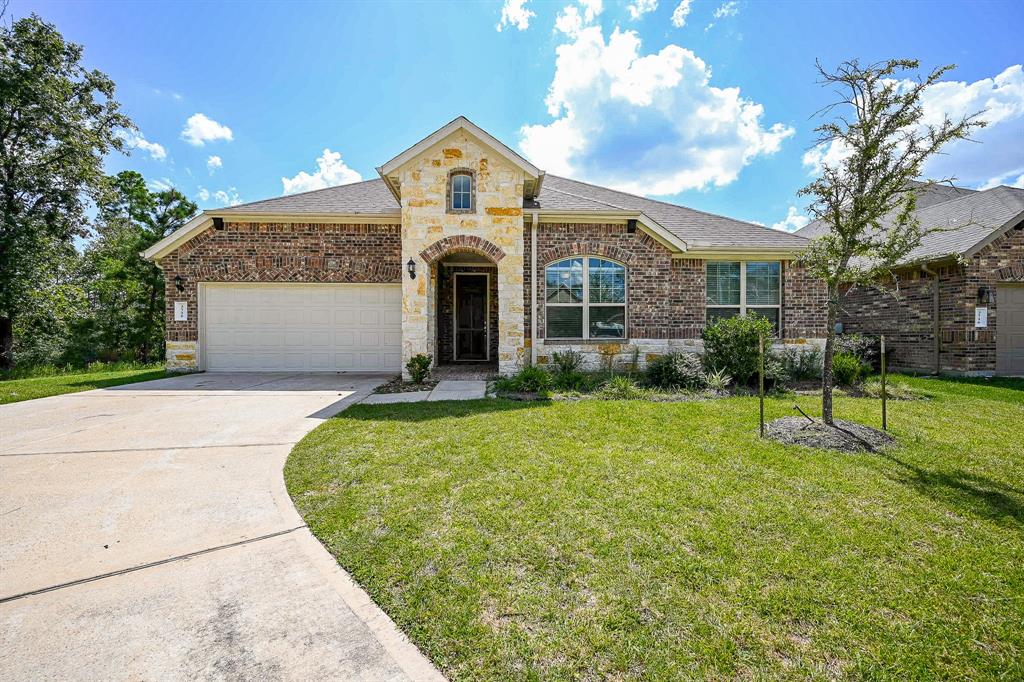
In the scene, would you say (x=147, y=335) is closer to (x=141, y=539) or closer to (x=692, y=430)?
(x=141, y=539)

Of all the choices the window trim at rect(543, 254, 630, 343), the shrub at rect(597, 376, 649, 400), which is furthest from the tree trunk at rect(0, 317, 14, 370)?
the shrub at rect(597, 376, 649, 400)

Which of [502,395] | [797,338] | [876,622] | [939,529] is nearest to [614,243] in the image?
[502,395]

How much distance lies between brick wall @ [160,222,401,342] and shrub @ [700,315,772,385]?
7.80 metres

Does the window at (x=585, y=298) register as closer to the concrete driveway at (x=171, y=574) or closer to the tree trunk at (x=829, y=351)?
the tree trunk at (x=829, y=351)

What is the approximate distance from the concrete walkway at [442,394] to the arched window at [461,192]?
391cm

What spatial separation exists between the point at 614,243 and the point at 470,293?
15.9ft

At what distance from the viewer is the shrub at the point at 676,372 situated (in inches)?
335

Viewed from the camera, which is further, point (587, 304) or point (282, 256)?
point (282, 256)

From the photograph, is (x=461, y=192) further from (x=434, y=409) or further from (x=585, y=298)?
(x=434, y=409)

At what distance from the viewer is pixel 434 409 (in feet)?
21.5

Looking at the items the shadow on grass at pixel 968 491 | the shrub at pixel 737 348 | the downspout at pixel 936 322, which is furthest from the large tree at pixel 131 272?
the downspout at pixel 936 322

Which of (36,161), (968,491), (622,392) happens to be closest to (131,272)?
(36,161)

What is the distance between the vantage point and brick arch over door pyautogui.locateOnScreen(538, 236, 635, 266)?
9898 mm

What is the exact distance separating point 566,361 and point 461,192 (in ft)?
14.7
